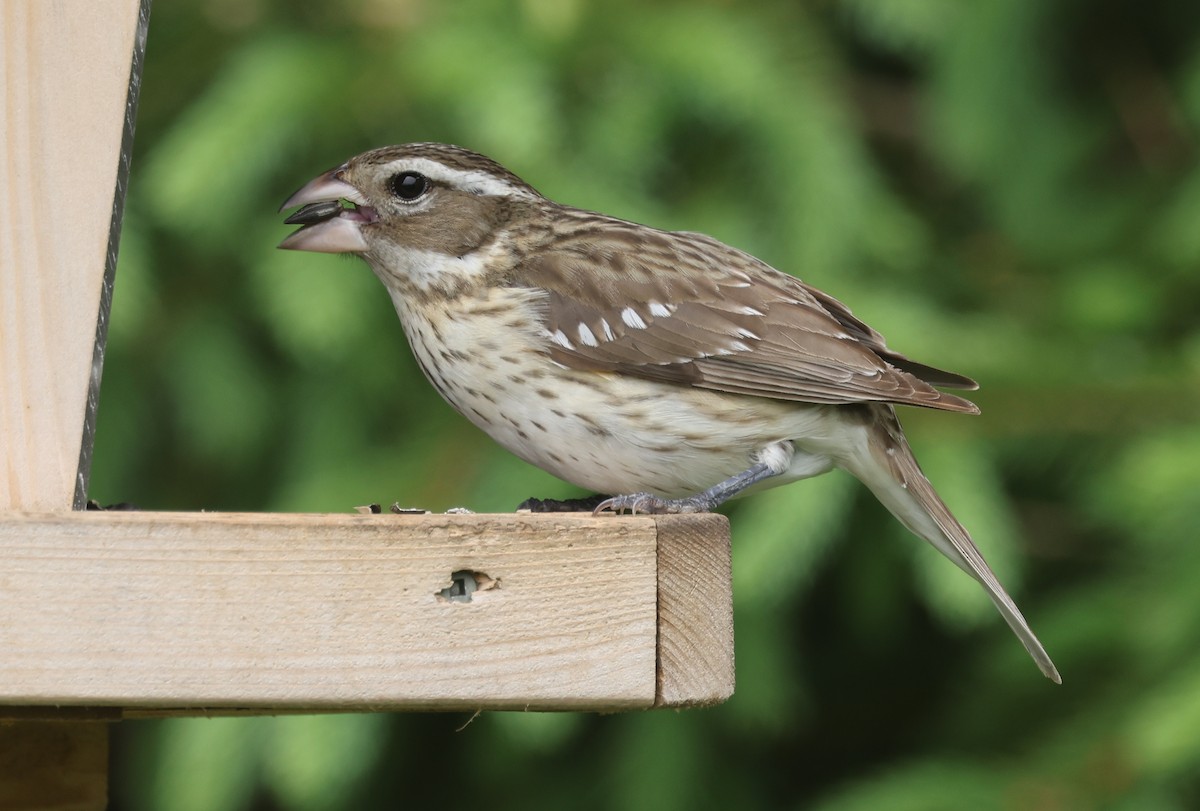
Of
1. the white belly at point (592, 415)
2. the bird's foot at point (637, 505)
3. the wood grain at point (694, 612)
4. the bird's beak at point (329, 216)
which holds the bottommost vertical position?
the wood grain at point (694, 612)

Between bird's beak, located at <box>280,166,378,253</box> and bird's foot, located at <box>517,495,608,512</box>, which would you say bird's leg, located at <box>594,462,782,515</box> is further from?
bird's beak, located at <box>280,166,378,253</box>

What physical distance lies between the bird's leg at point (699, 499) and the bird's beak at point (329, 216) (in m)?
0.79

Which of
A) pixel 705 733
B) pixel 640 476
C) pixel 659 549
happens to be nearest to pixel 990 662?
pixel 705 733

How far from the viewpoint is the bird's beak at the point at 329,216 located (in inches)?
120

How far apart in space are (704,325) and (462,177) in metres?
0.59

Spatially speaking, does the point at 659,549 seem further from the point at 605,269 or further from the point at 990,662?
the point at 990,662

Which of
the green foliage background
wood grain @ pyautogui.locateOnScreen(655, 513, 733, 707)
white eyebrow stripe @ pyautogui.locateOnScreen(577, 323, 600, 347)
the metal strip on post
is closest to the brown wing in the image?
white eyebrow stripe @ pyautogui.locateOnScreen(577, 323, 600, 347)

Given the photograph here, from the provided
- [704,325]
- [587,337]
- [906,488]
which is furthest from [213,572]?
[906,488]

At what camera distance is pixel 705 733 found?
14.8 ft

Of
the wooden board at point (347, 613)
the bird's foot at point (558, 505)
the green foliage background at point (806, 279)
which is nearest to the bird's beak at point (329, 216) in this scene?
the green foliage background at point (806, 279)

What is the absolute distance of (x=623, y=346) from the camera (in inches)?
120

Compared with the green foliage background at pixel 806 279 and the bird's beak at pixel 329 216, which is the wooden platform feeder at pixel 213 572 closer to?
the bird's beak at pixel 329 216

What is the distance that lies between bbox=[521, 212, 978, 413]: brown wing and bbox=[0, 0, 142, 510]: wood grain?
1045 mm

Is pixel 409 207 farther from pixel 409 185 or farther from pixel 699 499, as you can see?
pixel 699 499
